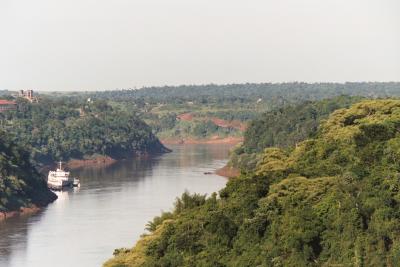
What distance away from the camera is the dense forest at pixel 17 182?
13550 cm

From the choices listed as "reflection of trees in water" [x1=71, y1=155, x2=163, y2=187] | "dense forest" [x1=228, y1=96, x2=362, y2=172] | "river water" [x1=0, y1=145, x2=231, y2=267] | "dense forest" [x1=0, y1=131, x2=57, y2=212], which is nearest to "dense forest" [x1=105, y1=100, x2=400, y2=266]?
"river water" [x1=0, y1=145, x2=231, y2=267]

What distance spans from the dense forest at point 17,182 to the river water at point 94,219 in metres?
2.60

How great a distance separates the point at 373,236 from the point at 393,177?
240 inches

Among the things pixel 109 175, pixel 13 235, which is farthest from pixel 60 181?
pixel 13 235

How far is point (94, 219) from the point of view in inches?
4798

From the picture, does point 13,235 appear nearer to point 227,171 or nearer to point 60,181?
point 60,181

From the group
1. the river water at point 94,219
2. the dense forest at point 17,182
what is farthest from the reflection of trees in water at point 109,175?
the dense forest at point 17,182

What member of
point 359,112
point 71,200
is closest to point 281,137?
point 71,200

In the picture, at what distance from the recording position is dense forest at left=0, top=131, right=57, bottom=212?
13550 centimetres

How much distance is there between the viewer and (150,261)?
2960 inches

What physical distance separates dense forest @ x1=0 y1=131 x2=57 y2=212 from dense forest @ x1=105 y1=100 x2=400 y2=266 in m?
51.5

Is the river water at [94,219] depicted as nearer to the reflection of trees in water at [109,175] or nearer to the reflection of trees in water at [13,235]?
the reflection of trees in water at [13,235]

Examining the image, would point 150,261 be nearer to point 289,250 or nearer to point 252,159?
point 289,250

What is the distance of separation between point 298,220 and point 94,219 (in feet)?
169
